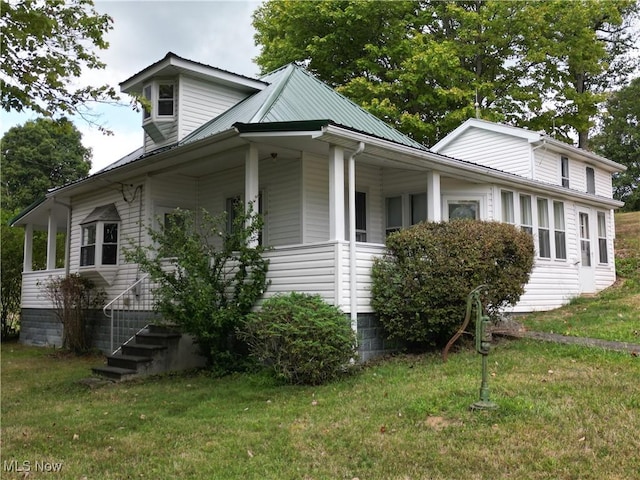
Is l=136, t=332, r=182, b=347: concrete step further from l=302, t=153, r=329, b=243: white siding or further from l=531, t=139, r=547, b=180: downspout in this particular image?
l=531, t=139, r=547, b=180: downspout

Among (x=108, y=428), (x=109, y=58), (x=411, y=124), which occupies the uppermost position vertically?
(x=411, y=124)

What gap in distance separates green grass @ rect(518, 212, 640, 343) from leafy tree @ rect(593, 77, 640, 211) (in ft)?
63.0

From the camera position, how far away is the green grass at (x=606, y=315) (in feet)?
30.8

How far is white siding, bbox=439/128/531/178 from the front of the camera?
54.7 feet

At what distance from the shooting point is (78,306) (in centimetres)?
1292

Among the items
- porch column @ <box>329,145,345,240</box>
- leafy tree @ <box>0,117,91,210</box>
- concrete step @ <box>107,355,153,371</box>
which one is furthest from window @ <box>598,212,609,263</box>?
leafy tree @ <box>0,117,91,210</box>

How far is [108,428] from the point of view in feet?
19.4

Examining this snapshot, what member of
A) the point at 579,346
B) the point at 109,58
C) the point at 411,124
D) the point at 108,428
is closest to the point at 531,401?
the point at 579,346

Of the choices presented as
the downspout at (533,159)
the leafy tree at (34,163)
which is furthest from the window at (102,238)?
the leafy tree at (34,163)

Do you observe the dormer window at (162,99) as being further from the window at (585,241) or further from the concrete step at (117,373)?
the window at (585,241)

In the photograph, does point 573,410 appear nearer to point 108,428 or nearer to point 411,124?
point 108,428

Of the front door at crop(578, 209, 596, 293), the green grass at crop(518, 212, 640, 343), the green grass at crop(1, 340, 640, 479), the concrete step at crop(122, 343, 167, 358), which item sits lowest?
the green grass at crop(1, 340, 640, 479)

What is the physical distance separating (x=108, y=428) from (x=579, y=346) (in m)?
6.53

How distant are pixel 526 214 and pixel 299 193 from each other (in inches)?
240
